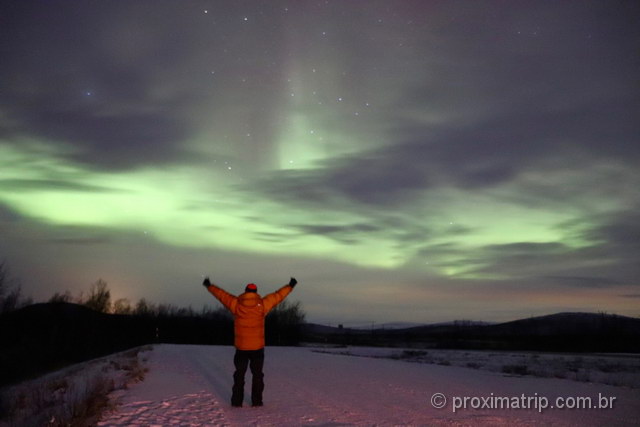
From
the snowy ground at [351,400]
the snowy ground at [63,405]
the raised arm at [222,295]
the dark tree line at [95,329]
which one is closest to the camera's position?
the snowy ground at [63,405]

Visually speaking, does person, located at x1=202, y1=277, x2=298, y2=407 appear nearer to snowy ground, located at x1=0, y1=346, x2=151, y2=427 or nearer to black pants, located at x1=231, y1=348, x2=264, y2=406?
black pants, located at x1=231, y1=348, x2=264, y2=406

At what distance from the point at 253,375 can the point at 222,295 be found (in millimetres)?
1459

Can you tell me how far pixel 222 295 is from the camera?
930 cm

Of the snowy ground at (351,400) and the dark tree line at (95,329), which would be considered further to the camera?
the dark tree line at (95,329)

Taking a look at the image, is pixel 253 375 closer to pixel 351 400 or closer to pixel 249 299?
pixel 249 299

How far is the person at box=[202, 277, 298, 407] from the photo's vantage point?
30.7 feet

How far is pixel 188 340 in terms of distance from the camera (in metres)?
72.1

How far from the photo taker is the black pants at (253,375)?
30.8 feet

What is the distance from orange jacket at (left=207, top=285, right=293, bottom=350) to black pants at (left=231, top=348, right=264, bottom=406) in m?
0.12

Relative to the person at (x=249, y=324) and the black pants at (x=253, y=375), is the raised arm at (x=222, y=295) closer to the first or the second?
the person at (x=249, y=324)

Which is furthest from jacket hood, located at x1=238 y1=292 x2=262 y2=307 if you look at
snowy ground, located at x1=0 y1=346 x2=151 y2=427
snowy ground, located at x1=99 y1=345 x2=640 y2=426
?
snowy ground, located at x1=0 y1=346 x2=151 y2=427

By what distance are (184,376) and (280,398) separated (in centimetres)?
470

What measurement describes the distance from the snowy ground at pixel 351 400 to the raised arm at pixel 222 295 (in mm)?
1688

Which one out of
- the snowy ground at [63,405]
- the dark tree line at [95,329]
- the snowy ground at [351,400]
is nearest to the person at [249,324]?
the snowy ground at [351,400]
